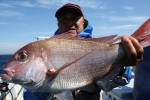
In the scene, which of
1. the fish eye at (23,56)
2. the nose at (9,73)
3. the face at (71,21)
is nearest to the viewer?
the nose at (9,73)

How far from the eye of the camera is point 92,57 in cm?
189

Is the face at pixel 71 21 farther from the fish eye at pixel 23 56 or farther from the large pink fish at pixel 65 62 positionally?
the fish eye at pixel 23 56

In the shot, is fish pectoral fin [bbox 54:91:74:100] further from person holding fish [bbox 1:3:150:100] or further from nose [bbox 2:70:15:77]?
nose [bbox 2:70:15:77]

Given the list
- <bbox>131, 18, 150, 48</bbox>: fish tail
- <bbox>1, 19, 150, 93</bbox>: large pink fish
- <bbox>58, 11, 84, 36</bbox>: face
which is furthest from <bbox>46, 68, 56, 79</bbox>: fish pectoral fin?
<bbox>58, 11, 84, 36</bbox>: face

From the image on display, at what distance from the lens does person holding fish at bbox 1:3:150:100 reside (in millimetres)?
1700

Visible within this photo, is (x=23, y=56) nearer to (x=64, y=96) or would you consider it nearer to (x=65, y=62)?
(x=65, y=62)

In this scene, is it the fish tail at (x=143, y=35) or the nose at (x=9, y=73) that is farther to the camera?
the fish tail at (x=143, y=35)

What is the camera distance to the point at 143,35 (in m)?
1.88

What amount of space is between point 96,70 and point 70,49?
0.37m

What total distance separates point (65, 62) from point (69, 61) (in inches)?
1.7

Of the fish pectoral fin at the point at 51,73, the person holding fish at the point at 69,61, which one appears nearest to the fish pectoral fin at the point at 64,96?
the person holding fish at the point at 69,61

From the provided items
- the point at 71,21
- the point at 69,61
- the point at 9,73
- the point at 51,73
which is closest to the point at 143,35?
the point at 69,61

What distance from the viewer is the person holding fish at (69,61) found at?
1.70m

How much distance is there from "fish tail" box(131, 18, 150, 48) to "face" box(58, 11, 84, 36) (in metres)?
1.12
